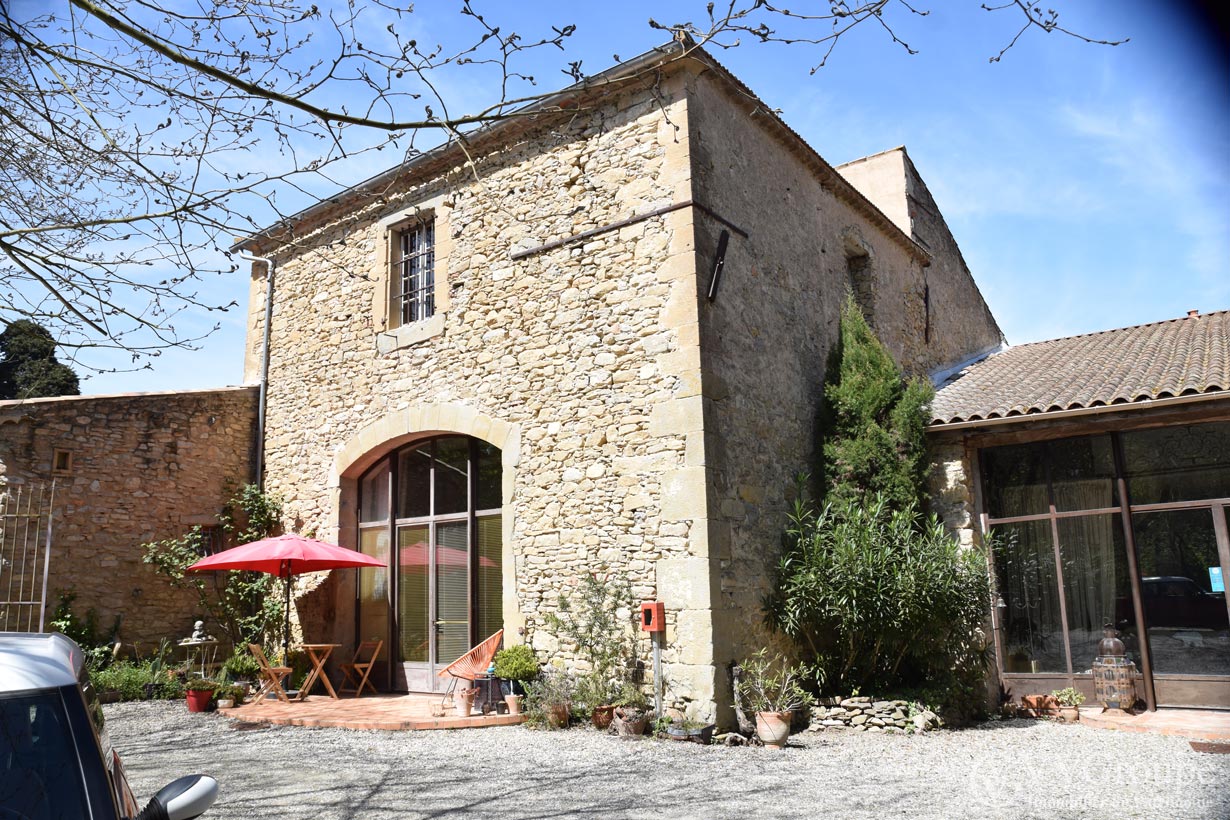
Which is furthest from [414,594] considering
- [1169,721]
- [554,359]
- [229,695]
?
[1169,721]

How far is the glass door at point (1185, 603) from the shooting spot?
8.06m

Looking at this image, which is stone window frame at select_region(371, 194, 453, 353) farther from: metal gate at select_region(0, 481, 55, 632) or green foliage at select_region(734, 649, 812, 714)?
A: green foliage at select_region(734, 649, 812, 714)

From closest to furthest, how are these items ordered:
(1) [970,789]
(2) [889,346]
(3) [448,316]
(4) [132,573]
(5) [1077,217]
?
(5) [1077,217] < (1) [970,789] < (3) [448,316] < (4) [132,573] < (2) [889,346]

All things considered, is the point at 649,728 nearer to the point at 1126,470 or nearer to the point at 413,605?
the point at 413,605

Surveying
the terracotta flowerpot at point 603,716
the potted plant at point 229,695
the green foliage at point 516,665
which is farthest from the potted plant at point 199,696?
the terracotta flowerpot at point 603,716

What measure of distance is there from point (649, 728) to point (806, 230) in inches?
223

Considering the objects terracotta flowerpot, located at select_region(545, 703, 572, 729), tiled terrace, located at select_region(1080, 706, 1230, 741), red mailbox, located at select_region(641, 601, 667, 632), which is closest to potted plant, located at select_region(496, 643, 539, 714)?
terracotta flowerpot, located at select_region(545, 703, 572, 729)

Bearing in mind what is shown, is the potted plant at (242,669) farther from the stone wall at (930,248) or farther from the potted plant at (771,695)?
the stone wall at (930,248)

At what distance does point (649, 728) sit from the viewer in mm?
7285

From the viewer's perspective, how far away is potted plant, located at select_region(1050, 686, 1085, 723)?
8.13 meters

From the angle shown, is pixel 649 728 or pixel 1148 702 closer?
pixel 649 728

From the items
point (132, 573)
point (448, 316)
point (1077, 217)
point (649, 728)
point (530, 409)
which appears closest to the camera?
point (1077, 217)

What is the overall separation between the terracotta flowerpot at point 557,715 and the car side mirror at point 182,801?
5326mm

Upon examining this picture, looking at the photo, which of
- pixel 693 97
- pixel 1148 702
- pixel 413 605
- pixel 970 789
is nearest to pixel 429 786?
pixel 970 789
